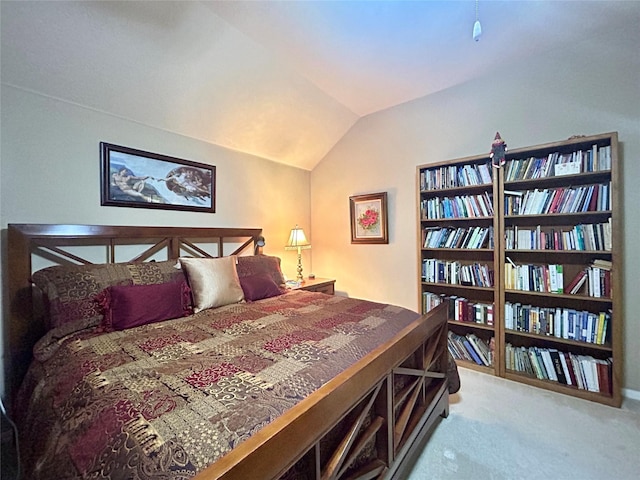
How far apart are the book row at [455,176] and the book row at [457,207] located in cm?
13

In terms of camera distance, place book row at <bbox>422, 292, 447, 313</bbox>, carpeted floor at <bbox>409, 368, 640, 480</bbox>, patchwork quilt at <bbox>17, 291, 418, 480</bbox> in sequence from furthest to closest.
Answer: book row at <bbox>422, 292, 447, 313</bbox>
carpeted floor at <bbox>409, 368, 640, 480</bbox>
patchwork quilt at <bbox>17, 291, 418, 480</bbox>

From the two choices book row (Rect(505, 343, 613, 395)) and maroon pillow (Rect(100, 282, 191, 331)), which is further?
book row (Rect(505, 343, 613, 395))

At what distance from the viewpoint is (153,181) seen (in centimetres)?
243

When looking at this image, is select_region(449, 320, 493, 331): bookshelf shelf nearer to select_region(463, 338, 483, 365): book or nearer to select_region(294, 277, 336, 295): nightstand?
select_region(463, 338, 483, 365): book

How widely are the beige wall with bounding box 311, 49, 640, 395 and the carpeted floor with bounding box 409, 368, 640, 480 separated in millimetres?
589

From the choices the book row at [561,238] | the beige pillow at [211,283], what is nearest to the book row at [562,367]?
the book row at [561,238]

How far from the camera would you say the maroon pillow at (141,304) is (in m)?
1.67

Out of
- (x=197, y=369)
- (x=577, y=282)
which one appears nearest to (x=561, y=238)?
(x=577, y=282)

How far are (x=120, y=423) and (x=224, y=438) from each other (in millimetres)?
340

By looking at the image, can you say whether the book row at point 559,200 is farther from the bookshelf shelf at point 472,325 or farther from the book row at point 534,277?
the bookshelf shelf at point 472,325

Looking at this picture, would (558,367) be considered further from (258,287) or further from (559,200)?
(258,287)

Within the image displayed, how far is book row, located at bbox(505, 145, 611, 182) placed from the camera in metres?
2.02

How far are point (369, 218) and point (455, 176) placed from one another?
3.49 ft

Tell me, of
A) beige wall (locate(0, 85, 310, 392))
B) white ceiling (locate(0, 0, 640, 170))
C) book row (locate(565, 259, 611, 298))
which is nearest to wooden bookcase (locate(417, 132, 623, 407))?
book row (locate(565, 259, 611, 298))
